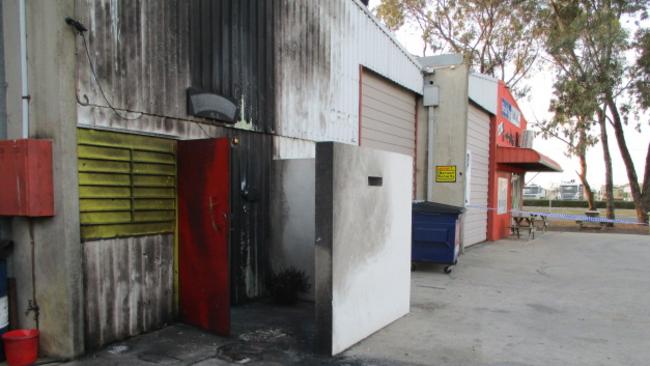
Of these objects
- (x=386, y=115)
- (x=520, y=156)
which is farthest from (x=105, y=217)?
(x=520, y=156)

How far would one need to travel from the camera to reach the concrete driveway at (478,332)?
14.7ft

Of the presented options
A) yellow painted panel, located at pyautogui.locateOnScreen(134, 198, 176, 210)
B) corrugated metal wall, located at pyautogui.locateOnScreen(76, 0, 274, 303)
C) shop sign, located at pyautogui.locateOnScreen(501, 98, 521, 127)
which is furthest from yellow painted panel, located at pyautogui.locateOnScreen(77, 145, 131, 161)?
shop sign, located at pyautogui.locateOnScreen(501, 98, 521, 127)

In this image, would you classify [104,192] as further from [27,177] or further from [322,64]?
[322,64]

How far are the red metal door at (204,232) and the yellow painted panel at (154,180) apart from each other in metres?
0.12

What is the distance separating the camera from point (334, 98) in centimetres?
840

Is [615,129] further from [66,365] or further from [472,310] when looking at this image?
[66,365]

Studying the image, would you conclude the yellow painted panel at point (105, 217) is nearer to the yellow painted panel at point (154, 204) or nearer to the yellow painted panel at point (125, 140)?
the yellow painted panel at point (154, 204)

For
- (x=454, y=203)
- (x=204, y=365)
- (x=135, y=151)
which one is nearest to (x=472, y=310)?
(x=204, y=365)

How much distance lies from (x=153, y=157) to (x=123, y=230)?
0.88m

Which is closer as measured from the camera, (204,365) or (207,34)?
(204,365)

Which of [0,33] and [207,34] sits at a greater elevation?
[207,34]

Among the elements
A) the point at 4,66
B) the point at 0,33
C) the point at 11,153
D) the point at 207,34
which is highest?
the point at 207,34

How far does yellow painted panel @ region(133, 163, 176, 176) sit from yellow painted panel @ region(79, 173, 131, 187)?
5.6 inches

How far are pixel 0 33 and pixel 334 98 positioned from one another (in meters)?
5.22
